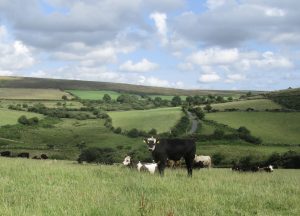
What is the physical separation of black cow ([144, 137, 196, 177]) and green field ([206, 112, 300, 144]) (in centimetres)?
6963

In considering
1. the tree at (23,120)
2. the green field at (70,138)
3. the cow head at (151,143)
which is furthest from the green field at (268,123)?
the cow head at (151,143)

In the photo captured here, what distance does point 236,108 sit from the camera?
4754 inches

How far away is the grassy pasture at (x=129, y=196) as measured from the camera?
10524mm

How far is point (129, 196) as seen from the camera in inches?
496

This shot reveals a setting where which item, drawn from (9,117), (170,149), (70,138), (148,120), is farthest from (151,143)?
(9,117)

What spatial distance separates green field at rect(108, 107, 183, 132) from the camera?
107m

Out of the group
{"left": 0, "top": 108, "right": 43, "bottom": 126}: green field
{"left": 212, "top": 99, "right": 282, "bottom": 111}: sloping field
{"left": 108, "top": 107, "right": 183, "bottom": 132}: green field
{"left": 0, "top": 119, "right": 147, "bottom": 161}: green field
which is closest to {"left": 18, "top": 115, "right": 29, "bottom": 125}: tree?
{"left": 0, "top": 108, "right": 43, "bottom": 126}: green field

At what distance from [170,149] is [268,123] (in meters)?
83.0

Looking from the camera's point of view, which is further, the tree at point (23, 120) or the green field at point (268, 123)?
the tree at point (23, 120)

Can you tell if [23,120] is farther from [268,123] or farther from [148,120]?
[268,123]

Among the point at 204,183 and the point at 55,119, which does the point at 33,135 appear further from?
the point at 204,183

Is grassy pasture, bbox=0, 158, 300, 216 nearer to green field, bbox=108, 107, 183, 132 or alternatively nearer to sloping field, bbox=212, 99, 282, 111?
green field, bbox=108, 107, 183, 132

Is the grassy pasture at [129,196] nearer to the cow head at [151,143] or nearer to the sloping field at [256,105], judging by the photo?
the cow head at [151,143]

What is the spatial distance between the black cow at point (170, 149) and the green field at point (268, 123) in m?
69.6
